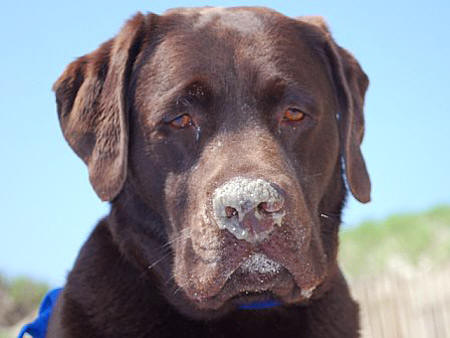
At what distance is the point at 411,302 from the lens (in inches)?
313

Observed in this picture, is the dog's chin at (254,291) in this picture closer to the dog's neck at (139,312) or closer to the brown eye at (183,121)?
the dog's neck at (139,312)

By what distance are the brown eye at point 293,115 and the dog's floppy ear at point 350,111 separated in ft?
1.08

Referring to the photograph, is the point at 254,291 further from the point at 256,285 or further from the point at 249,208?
the point at 249,208

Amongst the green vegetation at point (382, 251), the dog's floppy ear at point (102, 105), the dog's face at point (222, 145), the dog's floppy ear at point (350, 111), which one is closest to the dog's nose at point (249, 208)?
the dog's face at point (222, 145)

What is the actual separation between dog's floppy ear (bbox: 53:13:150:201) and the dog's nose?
0.68 metres

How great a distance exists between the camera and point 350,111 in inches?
140

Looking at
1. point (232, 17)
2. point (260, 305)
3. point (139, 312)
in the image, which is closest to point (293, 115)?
point (232, 17)

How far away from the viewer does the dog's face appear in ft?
9.35

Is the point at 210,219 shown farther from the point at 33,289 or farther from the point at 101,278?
the point at 33,289

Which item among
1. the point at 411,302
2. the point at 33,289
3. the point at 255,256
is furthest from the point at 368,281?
the point at 33,289

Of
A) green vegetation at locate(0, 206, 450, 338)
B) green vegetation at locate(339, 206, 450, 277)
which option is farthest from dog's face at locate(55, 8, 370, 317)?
green vegetation at locate(339, 206, 450, 277)

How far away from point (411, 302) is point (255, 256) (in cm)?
557

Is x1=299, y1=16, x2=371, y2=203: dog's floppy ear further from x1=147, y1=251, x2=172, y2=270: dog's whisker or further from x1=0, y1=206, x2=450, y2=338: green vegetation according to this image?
x1=0, y1=206, x2=450, y2=338: green vegetation

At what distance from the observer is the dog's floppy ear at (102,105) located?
3.30 metres
